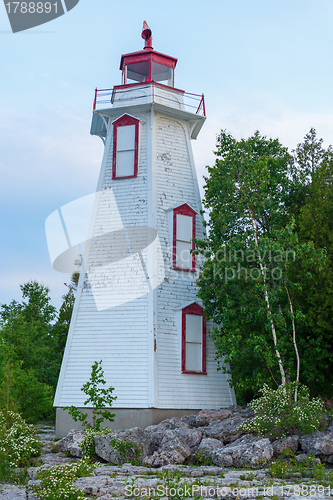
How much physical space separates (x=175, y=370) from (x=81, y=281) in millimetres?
4742

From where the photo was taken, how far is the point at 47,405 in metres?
22.4

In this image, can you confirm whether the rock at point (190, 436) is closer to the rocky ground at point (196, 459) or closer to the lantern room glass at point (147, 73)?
the rocky ground at point (196, 459)

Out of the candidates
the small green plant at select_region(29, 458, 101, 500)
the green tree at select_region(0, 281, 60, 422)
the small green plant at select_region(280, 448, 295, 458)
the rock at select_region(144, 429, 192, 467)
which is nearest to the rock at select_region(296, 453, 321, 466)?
the small green plant at select_region(280, 448, 295, 458)

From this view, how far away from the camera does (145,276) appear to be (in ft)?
56.2

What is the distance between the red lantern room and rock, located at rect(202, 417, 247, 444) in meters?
14.0

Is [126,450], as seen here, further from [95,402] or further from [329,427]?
[329,427]

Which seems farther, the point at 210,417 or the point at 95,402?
the point at 210,417

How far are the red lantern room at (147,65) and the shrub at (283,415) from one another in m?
13.8

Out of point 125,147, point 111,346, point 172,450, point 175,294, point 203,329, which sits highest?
point 125,147

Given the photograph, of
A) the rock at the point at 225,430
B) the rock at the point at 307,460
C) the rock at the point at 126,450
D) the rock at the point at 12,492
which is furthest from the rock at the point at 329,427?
the rock at the point at 12,492

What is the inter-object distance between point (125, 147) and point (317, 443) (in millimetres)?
12804

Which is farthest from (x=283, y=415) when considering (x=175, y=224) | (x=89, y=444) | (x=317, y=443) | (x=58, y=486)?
(x=175, y=224)

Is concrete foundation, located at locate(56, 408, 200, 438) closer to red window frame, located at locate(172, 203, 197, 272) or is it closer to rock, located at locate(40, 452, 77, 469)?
rock, located at locate(40, 452, 77, 469)

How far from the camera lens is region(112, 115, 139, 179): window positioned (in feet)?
62.2
